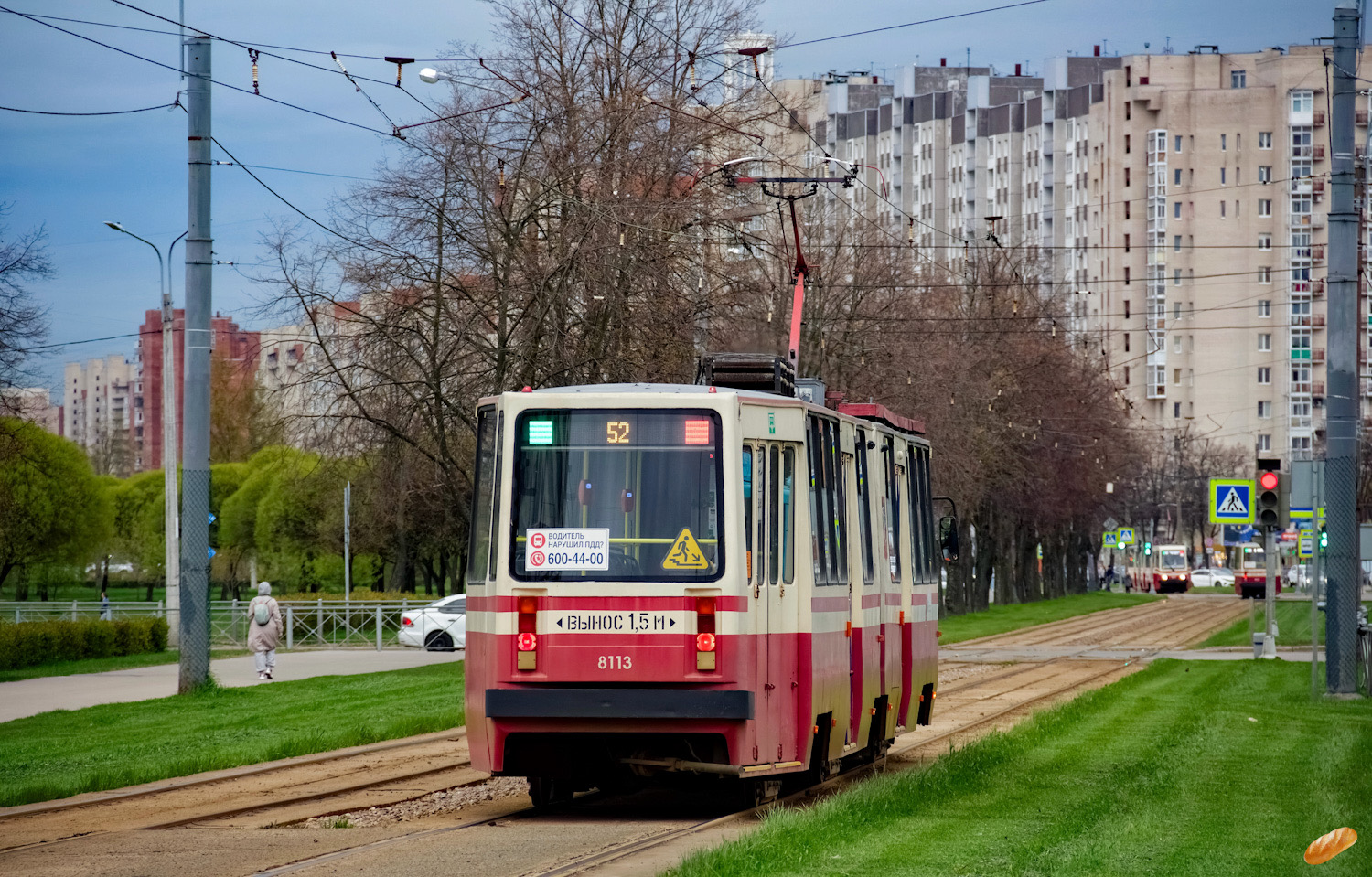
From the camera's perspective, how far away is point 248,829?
39.2 ft

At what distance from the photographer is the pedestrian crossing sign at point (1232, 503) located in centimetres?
3012

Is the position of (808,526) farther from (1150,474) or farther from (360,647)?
(1150,474)

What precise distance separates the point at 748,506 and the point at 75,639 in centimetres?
2788

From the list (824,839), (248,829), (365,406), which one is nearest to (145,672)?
(365,406)

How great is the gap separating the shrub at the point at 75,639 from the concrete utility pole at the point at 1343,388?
79.1 feet

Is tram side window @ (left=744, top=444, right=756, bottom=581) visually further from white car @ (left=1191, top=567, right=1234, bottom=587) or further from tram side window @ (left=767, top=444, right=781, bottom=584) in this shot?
white car @ (left=1191, top=567, right=1234, bottom=587)

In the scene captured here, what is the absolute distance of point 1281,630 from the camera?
48688 millimetres

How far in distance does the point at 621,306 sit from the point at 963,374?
899 inches

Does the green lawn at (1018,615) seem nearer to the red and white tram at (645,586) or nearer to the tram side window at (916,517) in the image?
the tram side window at (916,517)

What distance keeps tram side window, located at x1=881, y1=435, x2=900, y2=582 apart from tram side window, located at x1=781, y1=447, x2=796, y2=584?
3.15 m

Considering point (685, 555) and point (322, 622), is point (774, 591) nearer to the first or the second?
point (685, 555)

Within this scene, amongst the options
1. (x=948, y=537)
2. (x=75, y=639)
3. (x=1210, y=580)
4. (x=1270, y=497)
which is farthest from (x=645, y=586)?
(x=1210, y=580)

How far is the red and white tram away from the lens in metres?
11.9

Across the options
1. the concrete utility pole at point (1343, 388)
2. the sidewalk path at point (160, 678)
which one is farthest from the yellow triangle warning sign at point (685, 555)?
the sidewalk path at point (160, 678)
